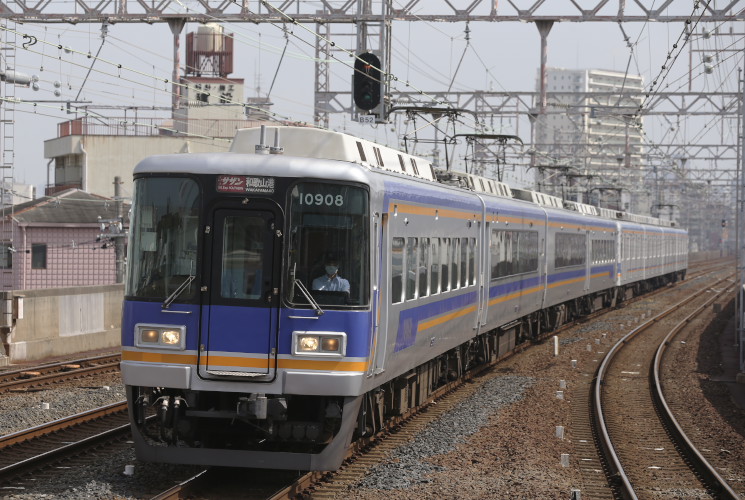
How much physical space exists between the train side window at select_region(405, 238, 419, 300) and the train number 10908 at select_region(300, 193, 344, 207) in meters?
2.13

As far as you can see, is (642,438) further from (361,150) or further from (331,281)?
(331,281)

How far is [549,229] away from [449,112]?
717cm

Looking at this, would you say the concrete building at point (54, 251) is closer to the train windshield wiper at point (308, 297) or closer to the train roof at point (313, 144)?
the train roof at point (313, 144)

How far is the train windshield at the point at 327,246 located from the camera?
9336 millimetres

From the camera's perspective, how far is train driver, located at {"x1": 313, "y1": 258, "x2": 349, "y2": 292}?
9367 millimetres

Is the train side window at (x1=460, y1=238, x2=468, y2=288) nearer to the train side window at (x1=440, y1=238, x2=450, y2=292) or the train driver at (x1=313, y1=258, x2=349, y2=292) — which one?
the train side window at (x1=440, y1=238, x2=450, y2=292)

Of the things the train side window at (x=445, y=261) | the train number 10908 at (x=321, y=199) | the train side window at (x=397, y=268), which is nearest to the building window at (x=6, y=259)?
the train side window at (x=445, y=261)

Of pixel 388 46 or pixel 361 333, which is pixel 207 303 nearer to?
pixel 361 333

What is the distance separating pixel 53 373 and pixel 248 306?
914 centimetres

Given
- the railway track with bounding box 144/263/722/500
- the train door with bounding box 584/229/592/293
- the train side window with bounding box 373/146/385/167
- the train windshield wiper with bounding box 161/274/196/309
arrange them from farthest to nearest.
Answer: the train door with bounding box 584/229/592/293 < the train side window with bounding box 373/146/385/167 < the train windshield wiper with bounding box 161/274/196/309 < the railway track with bounding box 144/263/722/500

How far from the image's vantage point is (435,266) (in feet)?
43.0

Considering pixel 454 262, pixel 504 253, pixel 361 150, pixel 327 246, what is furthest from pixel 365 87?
pixel 327 246

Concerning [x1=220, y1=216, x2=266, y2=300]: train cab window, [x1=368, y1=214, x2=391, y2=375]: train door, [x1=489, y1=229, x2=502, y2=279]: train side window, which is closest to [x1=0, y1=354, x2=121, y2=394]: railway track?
[x1=489, y1=229, x2=502, y2=279]: train side window

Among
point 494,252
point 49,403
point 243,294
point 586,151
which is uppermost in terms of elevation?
point 586,151
